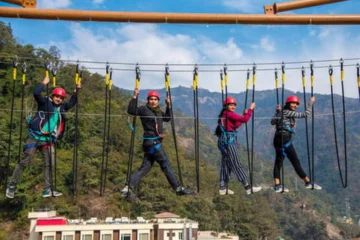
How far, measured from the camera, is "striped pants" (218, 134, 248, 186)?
6.39m

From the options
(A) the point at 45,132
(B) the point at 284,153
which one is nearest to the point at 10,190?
(A) the point at 45,132

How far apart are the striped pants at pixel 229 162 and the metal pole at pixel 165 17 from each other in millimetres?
2310

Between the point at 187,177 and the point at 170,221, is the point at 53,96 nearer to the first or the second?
the point at 170,221

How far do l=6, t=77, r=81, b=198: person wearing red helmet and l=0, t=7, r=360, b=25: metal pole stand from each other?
1659mm

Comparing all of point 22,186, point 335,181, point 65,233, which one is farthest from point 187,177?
point 335,181

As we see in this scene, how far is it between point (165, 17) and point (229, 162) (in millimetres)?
2747

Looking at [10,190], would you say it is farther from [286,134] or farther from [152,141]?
[286,134]

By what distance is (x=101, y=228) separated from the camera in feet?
96.5

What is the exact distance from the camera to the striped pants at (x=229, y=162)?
21.0 ft

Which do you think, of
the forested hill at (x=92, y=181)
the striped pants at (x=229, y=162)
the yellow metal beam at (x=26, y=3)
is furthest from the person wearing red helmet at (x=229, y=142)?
the forested hill at (x=92, y=181)

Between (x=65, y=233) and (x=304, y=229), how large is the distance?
6891 cm

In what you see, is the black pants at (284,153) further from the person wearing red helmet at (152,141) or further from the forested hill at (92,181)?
the forested hill at (92,181)

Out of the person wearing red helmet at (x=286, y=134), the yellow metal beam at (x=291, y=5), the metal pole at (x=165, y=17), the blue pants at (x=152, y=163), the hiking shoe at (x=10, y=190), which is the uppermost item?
the yellow metal beam at (x=291, y=5)

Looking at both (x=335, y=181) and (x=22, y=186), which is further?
(x=335, y=181)
